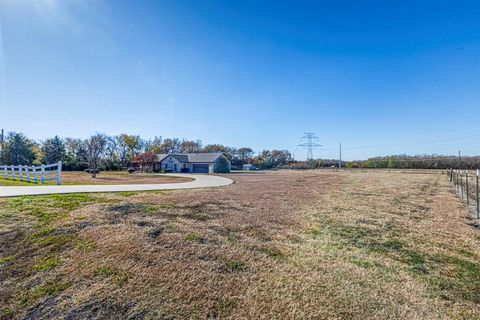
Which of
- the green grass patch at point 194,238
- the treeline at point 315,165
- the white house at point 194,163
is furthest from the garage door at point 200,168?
the green grass patch at point 194,238

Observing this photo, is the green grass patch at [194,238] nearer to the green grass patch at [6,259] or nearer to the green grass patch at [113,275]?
the green grass patch at [113,275]

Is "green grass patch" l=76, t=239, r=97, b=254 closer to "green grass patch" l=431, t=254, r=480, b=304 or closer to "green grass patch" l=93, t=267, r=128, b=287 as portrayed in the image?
"green grass patch" l=93, t=267, r=128, b=287

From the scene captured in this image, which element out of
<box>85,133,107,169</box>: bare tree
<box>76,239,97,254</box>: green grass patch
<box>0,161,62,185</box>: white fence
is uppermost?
<box>85,133,107,169</box>: bare tree

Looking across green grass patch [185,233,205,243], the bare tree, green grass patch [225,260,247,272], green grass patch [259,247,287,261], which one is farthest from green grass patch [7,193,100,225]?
the bare tree

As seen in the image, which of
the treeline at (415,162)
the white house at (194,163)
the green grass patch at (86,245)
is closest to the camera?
the green grass patch at (86,245)

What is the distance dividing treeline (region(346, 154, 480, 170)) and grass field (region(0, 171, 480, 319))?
161 ft

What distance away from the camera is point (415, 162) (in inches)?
1902

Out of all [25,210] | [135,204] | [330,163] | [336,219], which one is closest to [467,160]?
[330,163]

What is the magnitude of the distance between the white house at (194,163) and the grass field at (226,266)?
33673 millimetres

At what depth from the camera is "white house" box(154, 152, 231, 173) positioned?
39750 mm

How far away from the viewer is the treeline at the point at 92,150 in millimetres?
36656

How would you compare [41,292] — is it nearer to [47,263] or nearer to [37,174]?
[47,263]

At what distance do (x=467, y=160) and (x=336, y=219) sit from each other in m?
51.0

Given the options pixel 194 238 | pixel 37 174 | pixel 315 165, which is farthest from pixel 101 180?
pixel 315 165
